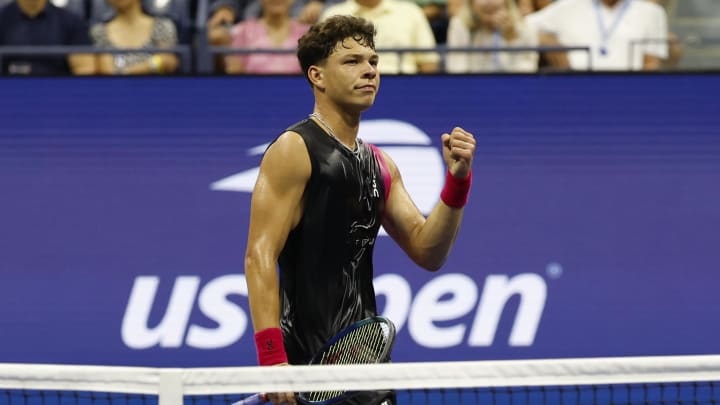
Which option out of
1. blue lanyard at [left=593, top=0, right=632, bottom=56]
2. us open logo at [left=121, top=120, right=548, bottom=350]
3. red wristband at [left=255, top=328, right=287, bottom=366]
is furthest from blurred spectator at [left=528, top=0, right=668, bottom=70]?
red wristband at [left=255, top=328, right=287, bottom=366]

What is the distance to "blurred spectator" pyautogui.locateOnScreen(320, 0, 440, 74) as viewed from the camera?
8320 millimetres

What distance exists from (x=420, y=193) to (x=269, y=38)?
1478mm

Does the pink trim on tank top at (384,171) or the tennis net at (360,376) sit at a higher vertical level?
the pink trim on tank top at (384,171)

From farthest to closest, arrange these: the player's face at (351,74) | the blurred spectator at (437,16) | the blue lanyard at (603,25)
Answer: the blurred spectator at (437,16) → the blue lanyard at (603,25) → the player's face at (351,74)

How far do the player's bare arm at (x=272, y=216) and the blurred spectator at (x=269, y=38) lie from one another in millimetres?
3885

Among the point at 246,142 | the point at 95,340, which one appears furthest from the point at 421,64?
the point at 95,340

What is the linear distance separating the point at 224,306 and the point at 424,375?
11.6 ft

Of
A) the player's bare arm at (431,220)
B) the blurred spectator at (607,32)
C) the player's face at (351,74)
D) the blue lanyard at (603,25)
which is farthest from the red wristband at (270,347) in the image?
the blue lanyard at (603,25)

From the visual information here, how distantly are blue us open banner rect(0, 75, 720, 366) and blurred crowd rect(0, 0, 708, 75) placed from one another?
11.2 inches

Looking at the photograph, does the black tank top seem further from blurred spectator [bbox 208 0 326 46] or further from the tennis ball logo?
blurred spectator [bbox 208 0 326 46]

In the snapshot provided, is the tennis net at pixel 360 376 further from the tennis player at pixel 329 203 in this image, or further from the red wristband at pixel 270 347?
the tennis player at pixel 329 203

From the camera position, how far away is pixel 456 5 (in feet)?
28.4

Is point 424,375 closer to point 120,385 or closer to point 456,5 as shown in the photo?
point 120,385

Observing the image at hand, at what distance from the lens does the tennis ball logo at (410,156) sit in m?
7.95
